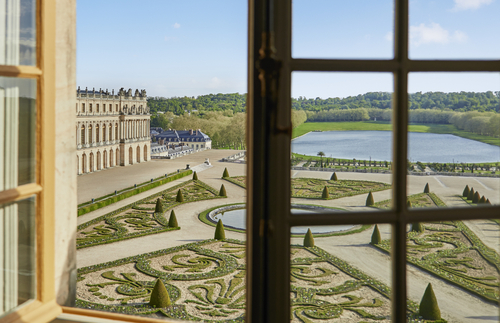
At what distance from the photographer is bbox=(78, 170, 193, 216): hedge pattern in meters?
16.6

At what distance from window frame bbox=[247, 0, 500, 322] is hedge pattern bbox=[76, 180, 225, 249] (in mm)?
13402

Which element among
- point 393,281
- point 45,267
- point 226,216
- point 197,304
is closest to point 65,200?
point 45,267

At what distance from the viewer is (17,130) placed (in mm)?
833

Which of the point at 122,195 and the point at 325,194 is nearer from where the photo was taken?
the point at 325,194

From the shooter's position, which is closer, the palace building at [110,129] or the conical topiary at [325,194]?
the conical topiary at [325,194]

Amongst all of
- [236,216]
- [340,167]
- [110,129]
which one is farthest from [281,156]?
[110,129]

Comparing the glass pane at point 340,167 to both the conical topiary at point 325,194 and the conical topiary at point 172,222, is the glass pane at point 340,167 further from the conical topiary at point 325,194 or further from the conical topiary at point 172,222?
the conical topiary at point 172,222

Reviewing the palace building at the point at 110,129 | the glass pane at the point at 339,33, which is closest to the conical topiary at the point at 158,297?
the glass pane at the point at 339,33

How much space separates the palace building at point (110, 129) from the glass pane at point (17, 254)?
918 inches

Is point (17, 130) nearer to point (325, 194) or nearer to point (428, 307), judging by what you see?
point (428, 307)

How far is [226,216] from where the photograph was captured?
55.1ft

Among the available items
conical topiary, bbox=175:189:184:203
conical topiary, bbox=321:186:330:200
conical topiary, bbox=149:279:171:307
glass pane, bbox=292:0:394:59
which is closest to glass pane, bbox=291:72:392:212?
conical topiary, bbox=321:186:330:200

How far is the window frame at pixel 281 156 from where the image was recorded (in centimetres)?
61

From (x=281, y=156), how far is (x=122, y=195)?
18761 mm
